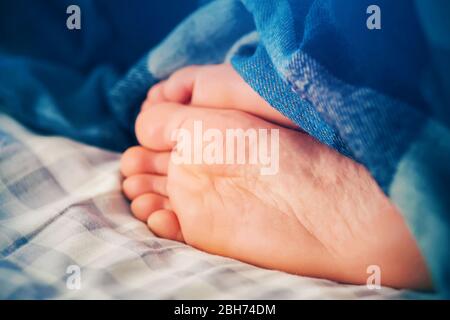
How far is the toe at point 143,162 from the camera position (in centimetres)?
65

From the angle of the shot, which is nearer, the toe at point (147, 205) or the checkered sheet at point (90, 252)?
the checkered sheet at point (90, 252)

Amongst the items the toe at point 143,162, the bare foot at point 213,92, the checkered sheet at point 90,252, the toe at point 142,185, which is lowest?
the checkered sheet at point 90,252

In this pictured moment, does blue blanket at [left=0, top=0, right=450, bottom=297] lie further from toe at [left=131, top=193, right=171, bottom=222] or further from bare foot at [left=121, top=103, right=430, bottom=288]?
toe at [left=131, top=193, right=171, bottom=222]

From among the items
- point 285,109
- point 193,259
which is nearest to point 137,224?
point 193,259

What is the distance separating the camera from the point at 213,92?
2.07ft

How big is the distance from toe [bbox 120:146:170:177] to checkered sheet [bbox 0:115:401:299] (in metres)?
0.02

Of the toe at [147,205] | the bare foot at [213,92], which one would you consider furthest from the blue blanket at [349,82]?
the toe at [147,205]

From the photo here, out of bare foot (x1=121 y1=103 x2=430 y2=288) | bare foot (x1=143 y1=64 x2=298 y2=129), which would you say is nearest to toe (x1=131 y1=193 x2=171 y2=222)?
bare foot (x1=121 y1=103 x2=430 y2=288)

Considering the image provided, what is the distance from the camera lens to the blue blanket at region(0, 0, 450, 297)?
45 cm

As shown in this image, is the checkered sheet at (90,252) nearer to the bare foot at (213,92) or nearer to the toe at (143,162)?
the toe at (143,162)

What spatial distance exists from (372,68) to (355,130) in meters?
0.08

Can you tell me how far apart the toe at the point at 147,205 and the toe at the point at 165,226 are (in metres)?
0.03

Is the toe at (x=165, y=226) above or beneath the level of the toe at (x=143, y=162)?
beneath

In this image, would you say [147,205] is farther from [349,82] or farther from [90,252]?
[349,82]
